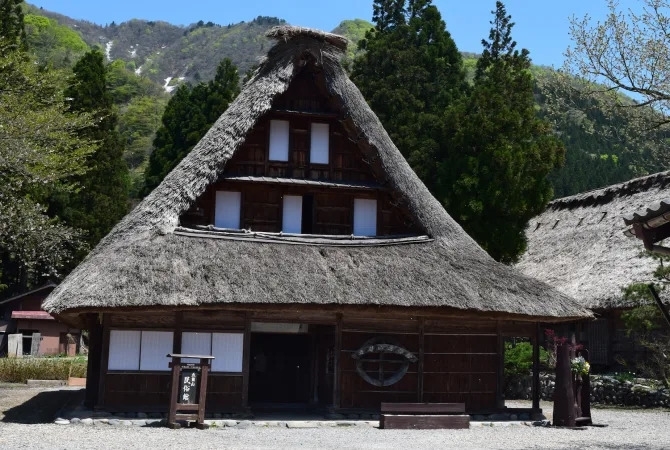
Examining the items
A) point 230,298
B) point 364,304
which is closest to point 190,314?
point 230,298

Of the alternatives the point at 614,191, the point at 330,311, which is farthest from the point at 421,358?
the point at 614,191

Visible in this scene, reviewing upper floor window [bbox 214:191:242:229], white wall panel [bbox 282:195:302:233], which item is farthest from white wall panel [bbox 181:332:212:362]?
white wall panel [bbox 282:195:302:233]

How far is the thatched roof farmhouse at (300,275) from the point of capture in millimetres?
17969

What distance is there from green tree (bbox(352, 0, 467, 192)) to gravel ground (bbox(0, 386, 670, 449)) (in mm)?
16651

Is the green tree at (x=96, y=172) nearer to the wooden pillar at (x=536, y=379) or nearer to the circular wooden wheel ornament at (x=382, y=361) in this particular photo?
the circular wooden wheel ornament at (x=382, y=361)

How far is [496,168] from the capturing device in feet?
104

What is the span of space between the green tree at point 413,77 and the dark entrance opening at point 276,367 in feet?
39.2

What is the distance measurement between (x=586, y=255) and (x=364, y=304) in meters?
14.7

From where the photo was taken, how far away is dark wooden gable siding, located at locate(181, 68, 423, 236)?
69.3 feet

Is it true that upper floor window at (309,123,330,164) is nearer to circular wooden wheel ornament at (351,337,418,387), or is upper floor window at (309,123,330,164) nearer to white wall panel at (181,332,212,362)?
circular wooden wheel ornament at (351,337,418,387)

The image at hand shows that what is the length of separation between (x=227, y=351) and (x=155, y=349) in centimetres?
153

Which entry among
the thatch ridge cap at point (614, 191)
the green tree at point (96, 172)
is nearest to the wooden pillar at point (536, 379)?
the thatch ridge cap at point (614, 191)

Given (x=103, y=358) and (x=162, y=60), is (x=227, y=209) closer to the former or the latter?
(x=103, y=358)

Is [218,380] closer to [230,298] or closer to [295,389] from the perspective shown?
[230,298]
